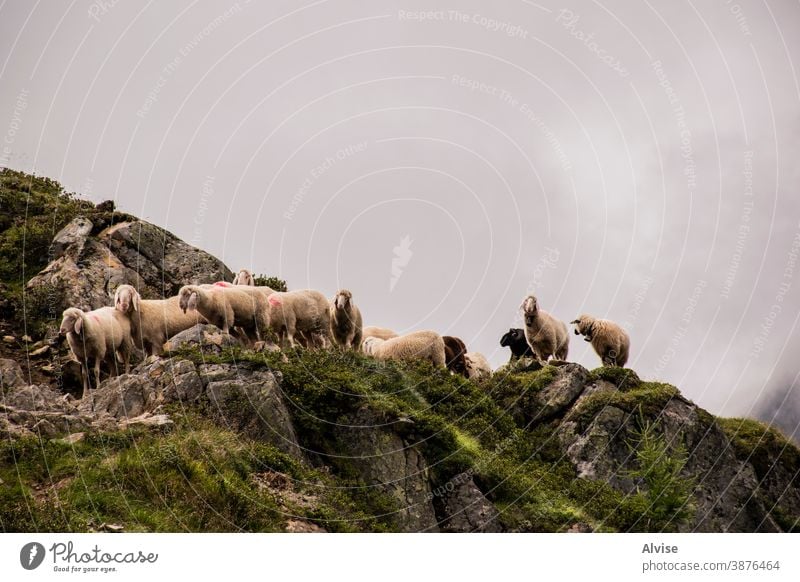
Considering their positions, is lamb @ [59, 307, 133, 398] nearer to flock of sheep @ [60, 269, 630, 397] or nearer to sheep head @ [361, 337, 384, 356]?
flock of sheep @ [60, 269, 630, 397]

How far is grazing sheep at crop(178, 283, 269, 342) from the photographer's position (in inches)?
842

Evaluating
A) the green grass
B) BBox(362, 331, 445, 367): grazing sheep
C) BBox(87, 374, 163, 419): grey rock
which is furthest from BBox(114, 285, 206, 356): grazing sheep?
BBox(362, 331, 445, 367): grazing sheep

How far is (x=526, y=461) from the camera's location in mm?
20125

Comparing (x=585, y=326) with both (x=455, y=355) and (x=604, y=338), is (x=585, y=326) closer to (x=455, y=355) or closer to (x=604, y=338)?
(x=604, y=338)

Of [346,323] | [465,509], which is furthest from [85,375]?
[465,509]

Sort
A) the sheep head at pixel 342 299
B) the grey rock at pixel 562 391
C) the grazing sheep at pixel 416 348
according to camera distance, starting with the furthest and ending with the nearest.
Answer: the sheep head at pixel 342 299, the grazing sheep at pixel 416 348, the grey rock at pixel 562 391

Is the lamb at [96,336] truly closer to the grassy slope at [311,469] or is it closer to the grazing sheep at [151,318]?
the grazing sheep at [151,318]

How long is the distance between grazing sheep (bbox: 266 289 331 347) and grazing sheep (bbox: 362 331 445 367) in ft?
6.72

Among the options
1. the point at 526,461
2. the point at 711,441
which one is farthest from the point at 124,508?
the point at 711,441

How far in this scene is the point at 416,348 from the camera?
24.2 meters

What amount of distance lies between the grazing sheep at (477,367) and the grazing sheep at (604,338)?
12.4 ft

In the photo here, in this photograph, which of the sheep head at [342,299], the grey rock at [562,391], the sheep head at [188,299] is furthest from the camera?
the sheep head at [342,299]

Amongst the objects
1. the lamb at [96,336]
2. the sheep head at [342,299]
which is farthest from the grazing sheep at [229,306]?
the sheep head at [342,299]
